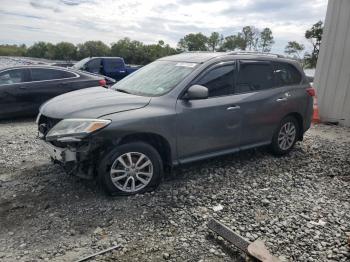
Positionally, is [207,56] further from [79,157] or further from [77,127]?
[79,157]

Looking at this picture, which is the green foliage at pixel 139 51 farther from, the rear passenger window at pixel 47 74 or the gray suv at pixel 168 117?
the gray suv at pixel 168 117

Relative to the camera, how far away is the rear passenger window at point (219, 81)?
4.69 metres

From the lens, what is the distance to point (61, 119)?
400cm

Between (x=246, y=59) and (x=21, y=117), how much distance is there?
19.5 feet

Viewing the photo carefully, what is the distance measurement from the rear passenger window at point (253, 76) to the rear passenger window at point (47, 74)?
5417mm

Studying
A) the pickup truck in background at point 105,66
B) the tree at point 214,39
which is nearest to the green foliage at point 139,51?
the tree at point 214,39

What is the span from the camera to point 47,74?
866cm

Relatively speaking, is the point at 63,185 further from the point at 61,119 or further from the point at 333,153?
the point at 333,153

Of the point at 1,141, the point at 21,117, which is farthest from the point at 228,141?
the point at 21,117

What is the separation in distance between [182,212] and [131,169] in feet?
2.63

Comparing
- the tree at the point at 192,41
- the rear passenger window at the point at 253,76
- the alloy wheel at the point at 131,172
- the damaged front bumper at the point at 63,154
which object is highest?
the tree at the point at 192,41

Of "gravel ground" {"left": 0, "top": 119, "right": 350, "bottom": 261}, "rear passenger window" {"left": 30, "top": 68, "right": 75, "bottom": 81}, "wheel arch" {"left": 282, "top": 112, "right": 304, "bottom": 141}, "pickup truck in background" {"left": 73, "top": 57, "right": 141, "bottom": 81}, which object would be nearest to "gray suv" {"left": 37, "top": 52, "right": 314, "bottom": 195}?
"wheel arch" {"left": 282, "top": 112, "right": 304, "bottom": 141}

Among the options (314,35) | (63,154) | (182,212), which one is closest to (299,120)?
(182,212)

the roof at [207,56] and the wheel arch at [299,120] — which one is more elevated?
the roof at [207,56]
